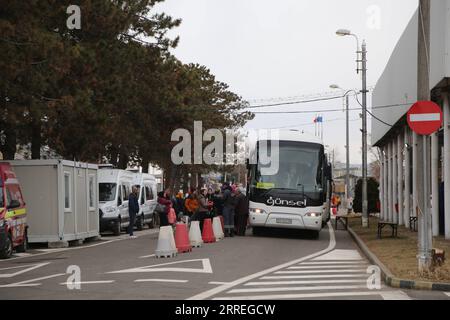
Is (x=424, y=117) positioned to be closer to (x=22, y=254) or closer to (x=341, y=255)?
(x=341, y=255)

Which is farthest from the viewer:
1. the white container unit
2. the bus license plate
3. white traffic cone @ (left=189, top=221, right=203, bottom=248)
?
the bus license plate

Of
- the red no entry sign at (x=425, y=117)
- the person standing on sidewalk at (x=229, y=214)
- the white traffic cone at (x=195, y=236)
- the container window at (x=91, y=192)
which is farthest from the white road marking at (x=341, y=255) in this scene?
the container window at (x=91, y=192)

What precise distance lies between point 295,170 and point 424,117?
38.7ft

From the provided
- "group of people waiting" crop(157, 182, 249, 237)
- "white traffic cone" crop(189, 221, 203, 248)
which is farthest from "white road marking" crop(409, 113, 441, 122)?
"group of people waiting" crop(157, 182, 249, 237)

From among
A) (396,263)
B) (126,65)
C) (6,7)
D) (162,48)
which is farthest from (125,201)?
(396,263)

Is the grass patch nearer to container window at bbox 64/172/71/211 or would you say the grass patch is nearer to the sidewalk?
the sidewalk

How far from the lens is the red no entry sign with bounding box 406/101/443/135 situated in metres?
14.1

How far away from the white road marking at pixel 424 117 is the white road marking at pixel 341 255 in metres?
5.50

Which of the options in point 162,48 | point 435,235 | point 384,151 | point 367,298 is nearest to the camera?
point 367,298

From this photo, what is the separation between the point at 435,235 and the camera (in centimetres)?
2538

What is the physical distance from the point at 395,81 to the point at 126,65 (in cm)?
1175

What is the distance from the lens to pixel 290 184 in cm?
2564

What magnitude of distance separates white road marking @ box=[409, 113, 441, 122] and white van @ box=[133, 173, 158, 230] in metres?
22.1

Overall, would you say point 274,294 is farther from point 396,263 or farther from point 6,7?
point 6,7
